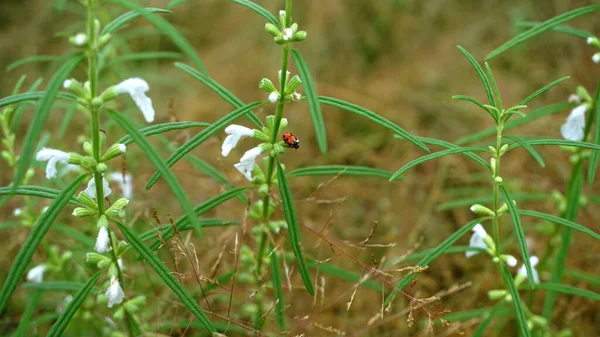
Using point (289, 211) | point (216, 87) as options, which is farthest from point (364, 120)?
point (289, 211)

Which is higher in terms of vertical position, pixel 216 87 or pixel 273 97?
pixel 216 87

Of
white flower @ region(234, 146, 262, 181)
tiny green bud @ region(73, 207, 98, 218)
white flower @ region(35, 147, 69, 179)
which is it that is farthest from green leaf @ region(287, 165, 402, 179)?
white flower @ region(35, 147, 69, 179)

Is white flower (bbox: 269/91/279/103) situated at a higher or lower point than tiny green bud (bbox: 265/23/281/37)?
lower

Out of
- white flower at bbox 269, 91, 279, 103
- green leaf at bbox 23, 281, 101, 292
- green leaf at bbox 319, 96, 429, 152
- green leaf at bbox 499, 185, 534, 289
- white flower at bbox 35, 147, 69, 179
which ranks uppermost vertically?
white flower at bbox 35, 147, 69, 179

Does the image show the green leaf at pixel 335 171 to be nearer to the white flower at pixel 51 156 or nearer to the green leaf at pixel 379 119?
the green leaf at pixel 379 119

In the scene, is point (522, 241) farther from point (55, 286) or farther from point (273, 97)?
point (55, 286)

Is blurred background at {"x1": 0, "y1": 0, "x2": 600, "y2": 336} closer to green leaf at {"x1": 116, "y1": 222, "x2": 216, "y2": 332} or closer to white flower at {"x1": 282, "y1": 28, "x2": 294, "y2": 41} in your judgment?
green leaf at {"x1": 116, "y1": 222, "x2": 216, "y2": 332}
